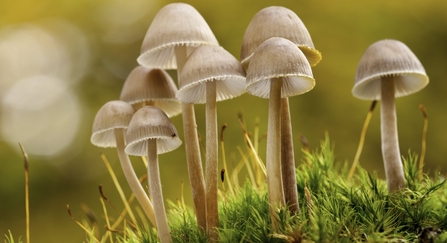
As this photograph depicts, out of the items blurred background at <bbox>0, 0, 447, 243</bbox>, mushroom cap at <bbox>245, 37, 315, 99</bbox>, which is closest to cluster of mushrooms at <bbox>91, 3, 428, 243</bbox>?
mushroom cap at <bbox>245, 37, 315, 99</bbox>

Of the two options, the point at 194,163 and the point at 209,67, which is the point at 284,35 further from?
the point at 194,163

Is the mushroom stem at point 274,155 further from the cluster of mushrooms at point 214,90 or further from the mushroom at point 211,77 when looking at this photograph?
the mushroom at point 211,77

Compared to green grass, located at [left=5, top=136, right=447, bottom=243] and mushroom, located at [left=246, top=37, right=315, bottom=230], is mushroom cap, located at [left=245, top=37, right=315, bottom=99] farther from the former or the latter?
green grass, located at [left=5, top=136, right=447, bottom=243]

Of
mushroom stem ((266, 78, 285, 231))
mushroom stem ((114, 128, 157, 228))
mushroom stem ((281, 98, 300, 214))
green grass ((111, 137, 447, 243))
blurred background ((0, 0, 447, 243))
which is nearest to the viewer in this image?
green grass ((111, 137, 447, 243))

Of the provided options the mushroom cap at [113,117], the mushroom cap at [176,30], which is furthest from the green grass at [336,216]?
the mushroom cap at [176,30]

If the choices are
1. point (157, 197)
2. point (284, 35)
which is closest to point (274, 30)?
point (284, 35)

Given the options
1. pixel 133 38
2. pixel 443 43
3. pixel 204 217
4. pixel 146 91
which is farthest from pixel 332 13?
pixel 204 217

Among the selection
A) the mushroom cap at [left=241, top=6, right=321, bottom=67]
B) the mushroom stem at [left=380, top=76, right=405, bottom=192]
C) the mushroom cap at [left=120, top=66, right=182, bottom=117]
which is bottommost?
the mushroom stem at [left=380, top=76, right=405, bottom=192]
